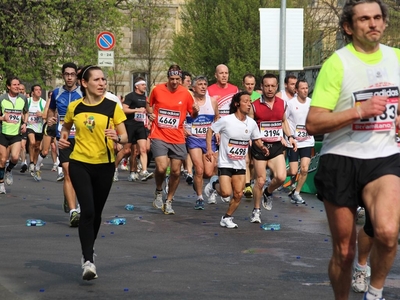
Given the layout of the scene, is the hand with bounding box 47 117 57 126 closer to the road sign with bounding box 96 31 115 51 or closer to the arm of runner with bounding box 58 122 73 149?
the arm of runner with bounding box 58 122 73 149

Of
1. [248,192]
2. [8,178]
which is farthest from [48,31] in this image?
[248,192]

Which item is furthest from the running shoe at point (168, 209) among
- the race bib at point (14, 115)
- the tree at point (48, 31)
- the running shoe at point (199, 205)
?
the tree at point (48, 31)

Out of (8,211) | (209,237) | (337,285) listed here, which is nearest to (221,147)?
(209,237)

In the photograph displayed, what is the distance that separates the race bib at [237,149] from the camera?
41.9 feet

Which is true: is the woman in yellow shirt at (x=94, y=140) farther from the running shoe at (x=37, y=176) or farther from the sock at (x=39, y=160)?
the sock at (x=39, y=160)

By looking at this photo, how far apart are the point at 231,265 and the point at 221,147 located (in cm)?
386

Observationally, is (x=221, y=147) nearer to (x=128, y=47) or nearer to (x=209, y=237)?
(x=209, y=237)

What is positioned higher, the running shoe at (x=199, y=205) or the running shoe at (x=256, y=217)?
the running shoe at (x=256, y=217)

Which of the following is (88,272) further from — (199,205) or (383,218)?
(199,205)

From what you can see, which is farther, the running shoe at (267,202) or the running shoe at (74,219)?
the running shoe at (267,202)

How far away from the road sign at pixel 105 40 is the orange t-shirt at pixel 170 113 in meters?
13.6

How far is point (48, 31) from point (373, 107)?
3526 cm

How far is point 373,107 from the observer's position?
19.3 ft

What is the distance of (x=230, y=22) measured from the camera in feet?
177
